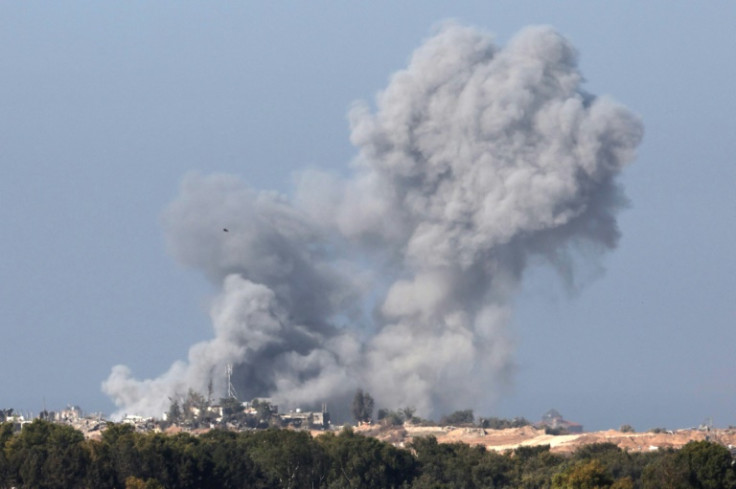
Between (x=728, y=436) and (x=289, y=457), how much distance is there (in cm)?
3017

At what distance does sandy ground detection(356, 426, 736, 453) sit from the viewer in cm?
9400

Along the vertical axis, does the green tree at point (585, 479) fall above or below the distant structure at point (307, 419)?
below

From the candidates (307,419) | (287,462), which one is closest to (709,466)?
(287,462)

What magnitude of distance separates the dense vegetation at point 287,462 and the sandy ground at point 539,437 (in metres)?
8.46

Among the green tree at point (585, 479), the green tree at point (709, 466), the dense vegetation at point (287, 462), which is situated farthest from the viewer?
the dense vegetation at point (287, 462)

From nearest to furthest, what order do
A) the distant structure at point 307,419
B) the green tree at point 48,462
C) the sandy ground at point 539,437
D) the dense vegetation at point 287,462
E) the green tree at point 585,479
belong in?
the green tree at point 585,479
the green tree at point 48,462
the dense vegetation at point 287,462
the sandy ground at point 539,437
the distant structure at point 307,419

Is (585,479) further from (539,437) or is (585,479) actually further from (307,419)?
(307,419)

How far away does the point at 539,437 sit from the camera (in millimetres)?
102938

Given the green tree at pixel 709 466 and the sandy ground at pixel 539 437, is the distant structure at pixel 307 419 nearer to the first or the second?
the sandy ground at pixel 539 437

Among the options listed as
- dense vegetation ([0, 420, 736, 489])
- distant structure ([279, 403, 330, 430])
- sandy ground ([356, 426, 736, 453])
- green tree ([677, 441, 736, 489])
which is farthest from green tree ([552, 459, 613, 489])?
distant structure ([279, 403, 330, 430])

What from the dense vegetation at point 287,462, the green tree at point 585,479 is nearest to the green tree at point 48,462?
the dense vegetation at point 287,462

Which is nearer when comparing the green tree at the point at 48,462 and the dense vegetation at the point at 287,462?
the green tree at the point at 48,462

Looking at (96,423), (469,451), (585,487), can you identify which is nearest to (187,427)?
(96,423)

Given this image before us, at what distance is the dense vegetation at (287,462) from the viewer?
234 feet
